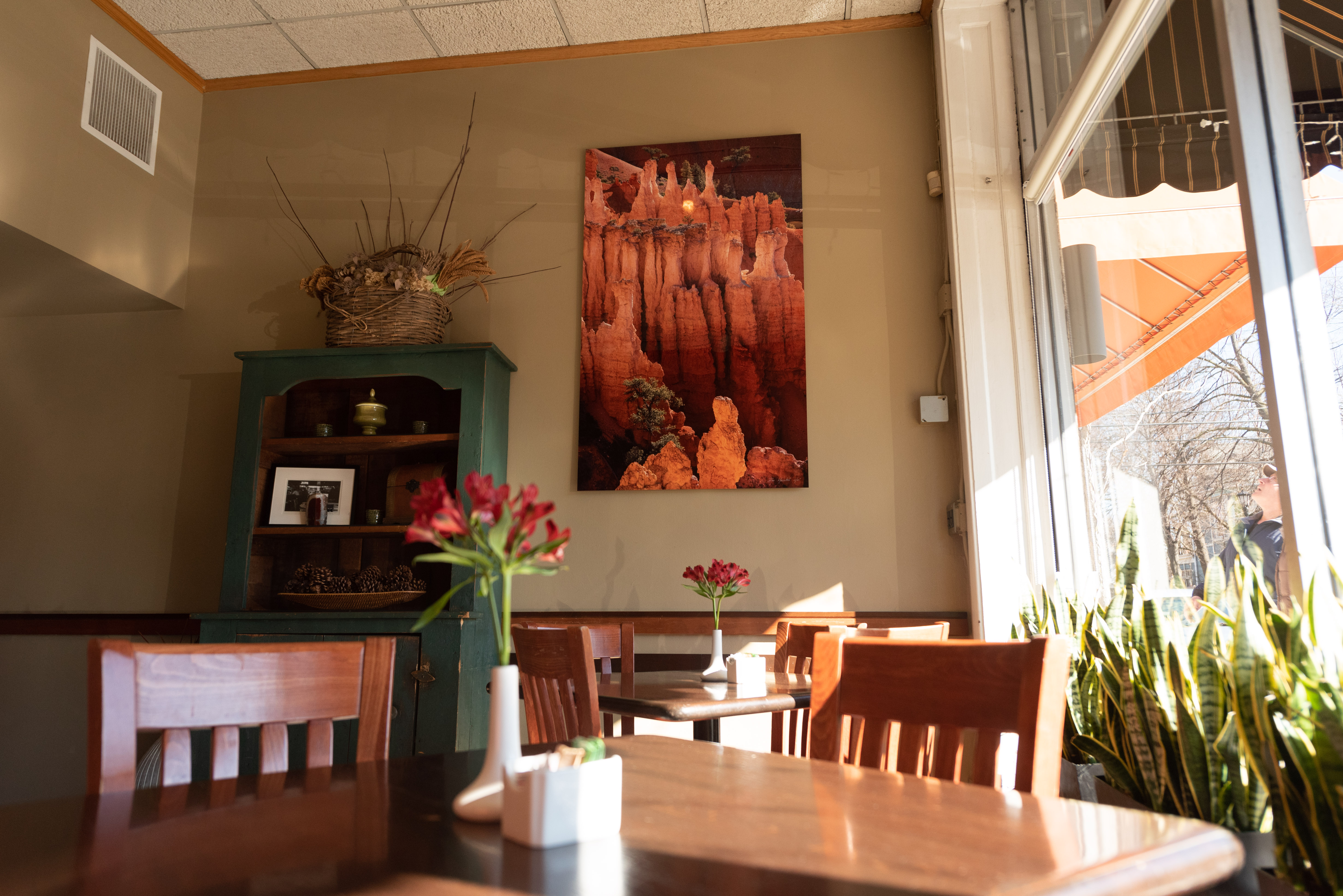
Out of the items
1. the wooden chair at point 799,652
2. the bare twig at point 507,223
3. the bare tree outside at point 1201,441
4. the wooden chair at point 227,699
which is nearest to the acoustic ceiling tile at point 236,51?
the bare twig at point 507,223

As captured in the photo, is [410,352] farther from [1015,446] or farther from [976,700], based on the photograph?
[976,700]

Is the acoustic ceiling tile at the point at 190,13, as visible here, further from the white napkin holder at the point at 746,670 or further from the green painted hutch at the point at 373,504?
the white napkin holder at the point at 746,670

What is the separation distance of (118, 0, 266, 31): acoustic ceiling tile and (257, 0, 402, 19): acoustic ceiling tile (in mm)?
68

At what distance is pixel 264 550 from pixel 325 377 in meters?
0.79

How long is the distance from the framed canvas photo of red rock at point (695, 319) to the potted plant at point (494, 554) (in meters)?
2.67

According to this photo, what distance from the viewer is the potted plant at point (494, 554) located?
2.73 feet

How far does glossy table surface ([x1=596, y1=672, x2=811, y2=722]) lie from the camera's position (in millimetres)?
1852

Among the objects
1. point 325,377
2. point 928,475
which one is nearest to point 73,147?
point 325,377

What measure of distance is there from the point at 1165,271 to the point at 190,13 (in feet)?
13.0

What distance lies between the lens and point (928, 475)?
3434 millimetres

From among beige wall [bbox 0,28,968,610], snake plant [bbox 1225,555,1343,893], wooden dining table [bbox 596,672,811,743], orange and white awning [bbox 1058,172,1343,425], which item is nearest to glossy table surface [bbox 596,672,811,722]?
wooden dining table [bbox 596,672,811,743]

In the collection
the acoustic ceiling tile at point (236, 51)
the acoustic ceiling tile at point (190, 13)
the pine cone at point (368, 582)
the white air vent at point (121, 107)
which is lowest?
the pine cone at point (368, 582)

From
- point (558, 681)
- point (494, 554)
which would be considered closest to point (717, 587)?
point (558, 681)

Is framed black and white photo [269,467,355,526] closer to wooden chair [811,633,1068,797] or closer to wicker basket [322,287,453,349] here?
wicker basket [322,287,453,349]
